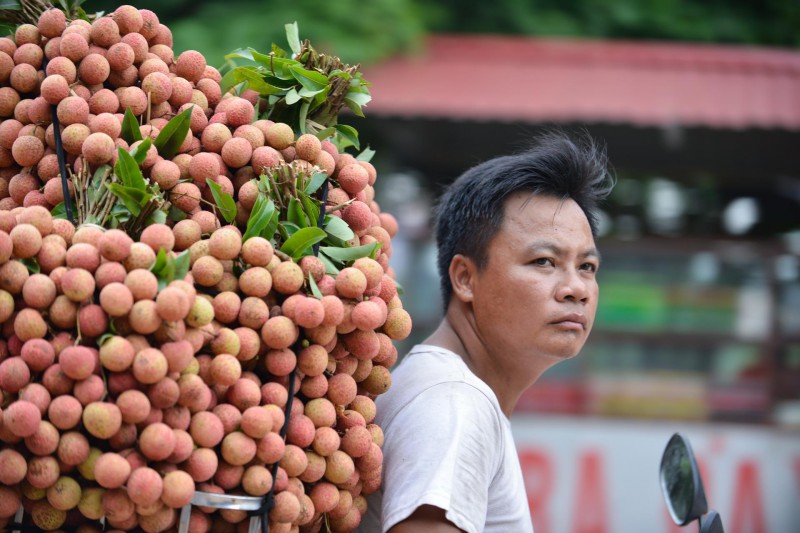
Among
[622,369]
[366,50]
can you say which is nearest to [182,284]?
[366,50]

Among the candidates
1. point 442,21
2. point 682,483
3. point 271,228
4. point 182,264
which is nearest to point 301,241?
point 271,228

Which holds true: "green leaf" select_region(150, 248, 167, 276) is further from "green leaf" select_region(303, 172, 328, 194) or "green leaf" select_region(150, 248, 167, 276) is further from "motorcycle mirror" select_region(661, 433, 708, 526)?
"motorcycle mirror" select_region(661, 433, 708, 526)

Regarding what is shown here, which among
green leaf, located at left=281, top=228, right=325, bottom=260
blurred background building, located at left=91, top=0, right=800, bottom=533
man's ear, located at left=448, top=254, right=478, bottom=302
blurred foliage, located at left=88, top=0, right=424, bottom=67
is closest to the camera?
green leaf, located at left=281, top=228, right=325, bottom=260

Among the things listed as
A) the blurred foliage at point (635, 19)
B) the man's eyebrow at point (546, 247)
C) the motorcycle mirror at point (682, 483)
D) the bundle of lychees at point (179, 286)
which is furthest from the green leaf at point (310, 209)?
the blurred foliage at point (635, 19)

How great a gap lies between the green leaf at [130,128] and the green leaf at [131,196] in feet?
0.53

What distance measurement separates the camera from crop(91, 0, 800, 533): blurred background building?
5.09 m

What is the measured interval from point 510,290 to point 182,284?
847 mm

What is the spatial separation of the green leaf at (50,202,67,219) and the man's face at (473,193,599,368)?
0.89m

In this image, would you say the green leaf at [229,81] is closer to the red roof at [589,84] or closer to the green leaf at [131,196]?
the green leaf at [131,196]

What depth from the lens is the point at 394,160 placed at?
269 inches

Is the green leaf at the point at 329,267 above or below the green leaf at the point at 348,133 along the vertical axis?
below

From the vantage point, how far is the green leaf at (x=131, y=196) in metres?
A: 1.34

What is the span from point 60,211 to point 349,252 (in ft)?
1.56

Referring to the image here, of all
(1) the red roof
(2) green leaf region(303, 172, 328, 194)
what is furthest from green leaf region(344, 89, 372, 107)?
(1) the red roof
